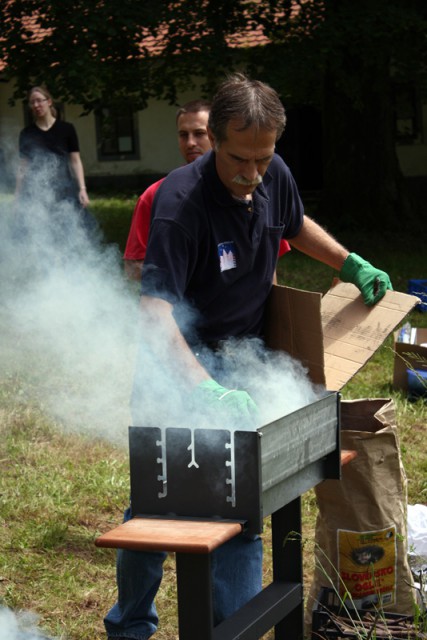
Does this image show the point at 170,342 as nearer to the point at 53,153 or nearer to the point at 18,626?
the point at 18,626

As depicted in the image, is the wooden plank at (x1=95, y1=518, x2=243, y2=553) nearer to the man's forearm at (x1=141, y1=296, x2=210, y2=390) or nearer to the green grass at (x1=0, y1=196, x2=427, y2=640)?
the man's forearm at (x1=141, y1=296, x2=210, y2=390)

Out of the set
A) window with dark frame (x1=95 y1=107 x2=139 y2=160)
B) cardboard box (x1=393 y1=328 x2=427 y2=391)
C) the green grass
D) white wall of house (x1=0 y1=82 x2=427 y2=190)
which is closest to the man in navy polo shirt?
the green grass

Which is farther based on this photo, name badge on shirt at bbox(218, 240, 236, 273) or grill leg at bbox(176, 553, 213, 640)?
name badge on shirt at bbox(218, 240, 236, 273)

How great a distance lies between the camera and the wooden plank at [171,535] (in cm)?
201

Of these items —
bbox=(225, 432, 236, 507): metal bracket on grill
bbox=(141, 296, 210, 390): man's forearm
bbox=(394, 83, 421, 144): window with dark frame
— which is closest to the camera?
bbox=(225, 432, 236, 507): metal bracket on grill

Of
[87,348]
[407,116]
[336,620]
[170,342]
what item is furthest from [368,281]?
[407,116]

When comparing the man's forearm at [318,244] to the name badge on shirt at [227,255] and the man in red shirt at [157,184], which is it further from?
the man in red shirt at [157,184]

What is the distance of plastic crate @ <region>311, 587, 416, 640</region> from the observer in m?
2.91

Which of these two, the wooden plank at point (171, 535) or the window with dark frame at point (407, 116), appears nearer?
the wooden plank at point (171, 535)

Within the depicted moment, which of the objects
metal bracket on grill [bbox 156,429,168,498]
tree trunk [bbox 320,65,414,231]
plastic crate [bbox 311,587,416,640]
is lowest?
tree trunk [bbox 320,65,414,231]

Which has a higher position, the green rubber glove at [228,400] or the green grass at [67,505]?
the green rubber glove at [228,400]

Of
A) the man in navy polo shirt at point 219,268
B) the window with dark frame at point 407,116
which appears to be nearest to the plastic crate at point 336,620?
the man in navy polo shirt at point 219,268

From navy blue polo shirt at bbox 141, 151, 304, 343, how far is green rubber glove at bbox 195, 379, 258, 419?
286 mm

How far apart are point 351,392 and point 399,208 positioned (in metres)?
8.05
